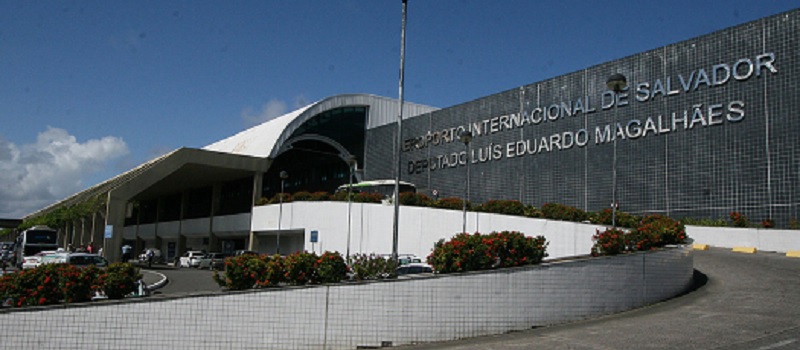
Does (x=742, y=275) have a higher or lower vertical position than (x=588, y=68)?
lower

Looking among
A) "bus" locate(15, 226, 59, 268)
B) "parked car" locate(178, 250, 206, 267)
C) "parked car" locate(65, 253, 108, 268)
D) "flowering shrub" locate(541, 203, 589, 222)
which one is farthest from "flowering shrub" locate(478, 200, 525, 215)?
"bus" locate(15, 226, 59, 268)

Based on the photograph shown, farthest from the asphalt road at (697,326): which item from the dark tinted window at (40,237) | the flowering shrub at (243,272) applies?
the dark tinted window at (40,237)

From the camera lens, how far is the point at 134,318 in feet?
32.8

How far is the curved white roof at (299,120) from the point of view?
1957 inches

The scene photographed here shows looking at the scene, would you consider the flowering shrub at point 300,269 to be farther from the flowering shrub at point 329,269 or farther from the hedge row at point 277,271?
the flowering shrub at point 329,269

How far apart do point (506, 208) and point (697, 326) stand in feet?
64.5

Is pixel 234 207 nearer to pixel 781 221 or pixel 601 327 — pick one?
pixel 781 221

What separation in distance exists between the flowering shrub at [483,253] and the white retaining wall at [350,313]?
438 millimetres

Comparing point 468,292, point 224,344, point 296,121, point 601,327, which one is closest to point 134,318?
point 224,344

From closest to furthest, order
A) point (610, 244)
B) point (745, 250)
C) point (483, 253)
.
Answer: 1. point (483, 253)
2. point (610, 244)
3. point (745, 250)

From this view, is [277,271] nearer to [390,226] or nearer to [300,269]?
[300,269]

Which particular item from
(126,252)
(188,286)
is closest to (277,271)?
(188,286)

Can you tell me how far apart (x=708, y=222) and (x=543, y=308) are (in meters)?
19.6

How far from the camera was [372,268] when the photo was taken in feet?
40.4
